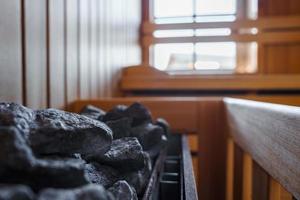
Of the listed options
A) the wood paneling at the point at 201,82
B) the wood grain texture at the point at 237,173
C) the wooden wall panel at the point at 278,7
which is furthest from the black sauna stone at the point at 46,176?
the wooden wall panel at the point at 278,7

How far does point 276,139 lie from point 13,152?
510mm

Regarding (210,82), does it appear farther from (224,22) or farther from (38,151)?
(38,151)

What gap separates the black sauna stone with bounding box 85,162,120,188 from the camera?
1.83 feet

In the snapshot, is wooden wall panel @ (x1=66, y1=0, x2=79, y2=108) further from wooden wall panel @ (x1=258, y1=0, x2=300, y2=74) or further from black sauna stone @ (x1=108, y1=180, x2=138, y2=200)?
wooden wall panel @ (x1=258, y1=0, x2=300, y2=74)

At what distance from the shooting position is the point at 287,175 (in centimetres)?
61

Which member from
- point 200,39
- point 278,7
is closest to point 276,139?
point 200,39

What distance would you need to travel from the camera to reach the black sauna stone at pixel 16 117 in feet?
1.44

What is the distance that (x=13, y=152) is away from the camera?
0.38m

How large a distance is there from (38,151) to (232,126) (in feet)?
3.36

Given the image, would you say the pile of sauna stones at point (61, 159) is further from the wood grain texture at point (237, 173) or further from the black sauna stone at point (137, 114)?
the wood grain texture at point (237, 173)

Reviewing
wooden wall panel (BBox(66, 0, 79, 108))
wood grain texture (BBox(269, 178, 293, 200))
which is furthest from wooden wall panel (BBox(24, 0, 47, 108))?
wood grain texture (BBox(269, 178, 293, 200))

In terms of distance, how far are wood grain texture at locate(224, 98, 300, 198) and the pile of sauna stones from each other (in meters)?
0.27

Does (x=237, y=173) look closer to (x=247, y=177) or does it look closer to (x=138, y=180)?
(x=247, y=177)

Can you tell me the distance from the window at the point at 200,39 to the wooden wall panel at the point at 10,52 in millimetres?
2422
